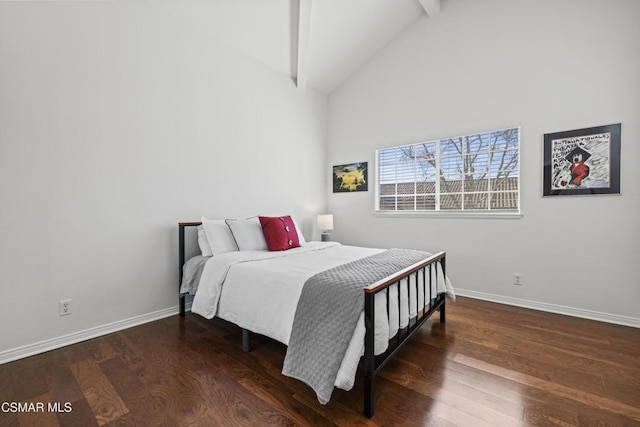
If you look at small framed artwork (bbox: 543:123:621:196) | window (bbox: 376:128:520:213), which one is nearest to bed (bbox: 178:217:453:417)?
window (bbox: 376:128:520:213)

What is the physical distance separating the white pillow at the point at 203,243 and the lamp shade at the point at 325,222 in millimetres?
1910

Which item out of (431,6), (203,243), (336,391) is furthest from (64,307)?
(431,6)

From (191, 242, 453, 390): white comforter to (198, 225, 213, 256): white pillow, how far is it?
34cm

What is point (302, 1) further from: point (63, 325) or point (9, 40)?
point (63, 325)

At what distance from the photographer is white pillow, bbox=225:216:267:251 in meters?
2.98

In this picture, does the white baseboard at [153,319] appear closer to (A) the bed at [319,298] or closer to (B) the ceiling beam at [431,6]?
(A) the bed at [319,298]

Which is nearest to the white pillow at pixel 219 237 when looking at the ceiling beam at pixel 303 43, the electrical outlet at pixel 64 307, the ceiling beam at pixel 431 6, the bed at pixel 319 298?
the bed at pixel 319 298

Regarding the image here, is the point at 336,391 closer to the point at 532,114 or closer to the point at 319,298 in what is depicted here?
the point at 319,298

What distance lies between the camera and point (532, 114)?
3.12 metres

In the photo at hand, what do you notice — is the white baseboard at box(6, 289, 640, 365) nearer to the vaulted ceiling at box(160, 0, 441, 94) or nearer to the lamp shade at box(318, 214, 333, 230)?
the lamp shade at box(318, 214, 333, 230)

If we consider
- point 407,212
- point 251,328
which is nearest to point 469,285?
point 407,212

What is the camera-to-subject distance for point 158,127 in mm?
2912

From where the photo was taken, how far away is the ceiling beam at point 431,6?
359cm

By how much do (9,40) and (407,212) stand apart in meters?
4.13
